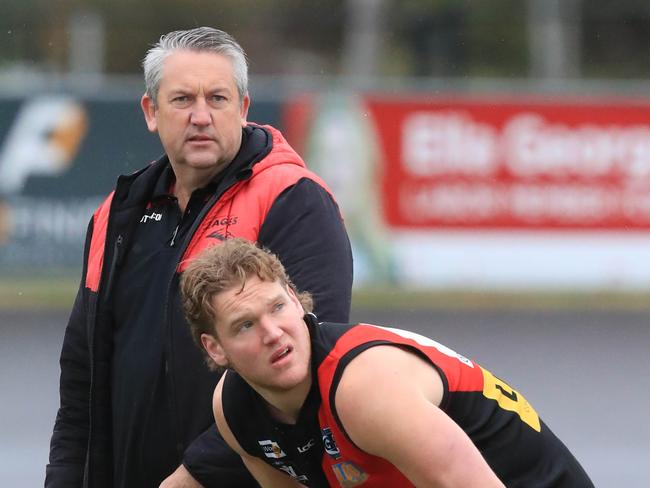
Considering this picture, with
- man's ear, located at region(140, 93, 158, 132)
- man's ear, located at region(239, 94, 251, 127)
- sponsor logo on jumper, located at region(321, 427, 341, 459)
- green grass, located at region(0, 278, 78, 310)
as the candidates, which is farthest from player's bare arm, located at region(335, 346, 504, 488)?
green grass, located at region(0, 278, 78, 310)

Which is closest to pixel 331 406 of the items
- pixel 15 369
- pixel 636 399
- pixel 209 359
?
pixel 209 359

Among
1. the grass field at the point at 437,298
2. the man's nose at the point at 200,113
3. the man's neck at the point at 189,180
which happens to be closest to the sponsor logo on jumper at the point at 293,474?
the man's neck at the point at 189,180

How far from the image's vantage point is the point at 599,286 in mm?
14305

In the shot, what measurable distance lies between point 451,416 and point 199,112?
1.22 meters

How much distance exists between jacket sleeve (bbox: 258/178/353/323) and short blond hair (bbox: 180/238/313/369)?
29cm

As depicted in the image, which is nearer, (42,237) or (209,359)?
(209,359)

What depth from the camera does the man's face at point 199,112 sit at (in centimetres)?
389

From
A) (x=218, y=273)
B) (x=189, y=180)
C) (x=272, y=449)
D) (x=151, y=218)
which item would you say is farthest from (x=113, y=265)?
(x=272, y=449)

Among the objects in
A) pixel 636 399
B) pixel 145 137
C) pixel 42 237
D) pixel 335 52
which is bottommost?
pixel 636 399

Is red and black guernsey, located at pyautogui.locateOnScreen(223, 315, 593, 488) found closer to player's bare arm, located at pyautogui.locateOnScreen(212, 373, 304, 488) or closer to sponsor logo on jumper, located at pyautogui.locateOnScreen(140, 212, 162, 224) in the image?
player's bare arm, located at pyautogui.locateOnScreen(212, 373, 304, 488)

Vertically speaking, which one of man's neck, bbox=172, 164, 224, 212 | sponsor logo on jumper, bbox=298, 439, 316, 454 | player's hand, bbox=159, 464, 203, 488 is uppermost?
man's neck, bbox=172, 164, 224, 212

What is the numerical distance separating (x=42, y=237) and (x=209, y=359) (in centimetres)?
1072

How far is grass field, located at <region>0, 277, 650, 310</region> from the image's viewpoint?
14.3 meters

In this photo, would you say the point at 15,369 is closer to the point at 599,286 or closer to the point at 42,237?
the point at 42,237
